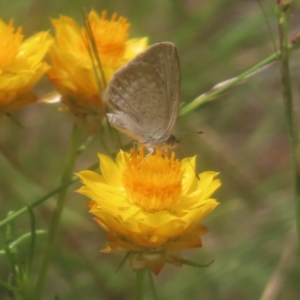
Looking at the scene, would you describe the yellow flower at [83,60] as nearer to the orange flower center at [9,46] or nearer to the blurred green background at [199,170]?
the orange flower center at [9,46]

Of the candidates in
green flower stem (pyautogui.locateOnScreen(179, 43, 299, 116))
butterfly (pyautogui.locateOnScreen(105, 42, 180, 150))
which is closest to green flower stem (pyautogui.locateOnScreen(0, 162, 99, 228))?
butterfly (pyautogui.locateOnScreen(105, 42, 180, 150))

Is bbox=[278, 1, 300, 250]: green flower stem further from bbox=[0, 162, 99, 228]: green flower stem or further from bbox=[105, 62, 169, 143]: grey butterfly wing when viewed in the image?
bbox=[0, 162, 99, 228]: green flower stem

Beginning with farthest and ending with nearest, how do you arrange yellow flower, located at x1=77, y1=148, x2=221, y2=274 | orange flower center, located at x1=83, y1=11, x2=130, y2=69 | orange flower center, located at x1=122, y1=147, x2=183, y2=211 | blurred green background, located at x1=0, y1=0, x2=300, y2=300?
blurred green background, located at x1=0, y1=0, x2=300, y2=300 < orange flower center, located at x1=83, y1=11, x2=130, y2=69 < orange flower center, located at x1=122, y1=147, x2=183, y2=211 < yellow flower, located at x1=77, y1=148, x2=221, y2=274

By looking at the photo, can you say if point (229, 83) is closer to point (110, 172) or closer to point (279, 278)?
point (110, 172)

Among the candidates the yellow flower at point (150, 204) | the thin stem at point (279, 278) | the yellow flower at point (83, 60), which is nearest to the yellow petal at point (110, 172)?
the yellow flower at point (150, 204)

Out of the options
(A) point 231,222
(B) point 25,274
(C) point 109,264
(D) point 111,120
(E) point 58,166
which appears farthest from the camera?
(A) point 231,222

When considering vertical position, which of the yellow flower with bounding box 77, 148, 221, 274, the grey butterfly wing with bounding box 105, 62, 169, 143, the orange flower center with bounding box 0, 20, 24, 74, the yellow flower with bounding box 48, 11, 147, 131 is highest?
the orange flower center with bounding box 0, 20, 24, 74

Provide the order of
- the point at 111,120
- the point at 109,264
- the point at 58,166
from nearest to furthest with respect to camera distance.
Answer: the point at 111,120 < the point at 109,264 < the point at 58,166

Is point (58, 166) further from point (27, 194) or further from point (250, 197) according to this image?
point (250, 197)

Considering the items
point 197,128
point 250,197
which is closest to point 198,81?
point 197,128
